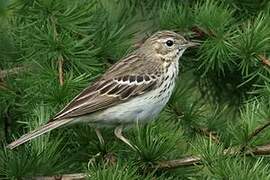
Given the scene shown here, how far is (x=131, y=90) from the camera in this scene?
5.33 metres

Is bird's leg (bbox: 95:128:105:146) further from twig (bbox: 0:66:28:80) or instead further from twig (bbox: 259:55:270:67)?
twig (bbox: 259:55:270:67)

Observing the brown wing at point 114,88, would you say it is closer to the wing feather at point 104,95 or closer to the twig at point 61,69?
the wing feather at point 104,95

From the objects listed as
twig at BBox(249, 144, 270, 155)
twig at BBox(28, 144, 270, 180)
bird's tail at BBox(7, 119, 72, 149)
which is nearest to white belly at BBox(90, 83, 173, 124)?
bird's tail at BBox(7, 119, 72, 149)

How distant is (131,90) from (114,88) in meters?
0.12

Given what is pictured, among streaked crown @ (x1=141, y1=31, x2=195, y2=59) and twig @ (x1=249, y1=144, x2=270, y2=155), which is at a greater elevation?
streaked crown @ (x1=141, y1=31, x2=195, y2=59)

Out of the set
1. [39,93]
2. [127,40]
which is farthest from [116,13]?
[39,93]

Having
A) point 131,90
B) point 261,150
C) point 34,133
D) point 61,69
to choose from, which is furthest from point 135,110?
point 261,150

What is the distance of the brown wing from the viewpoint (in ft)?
16.5

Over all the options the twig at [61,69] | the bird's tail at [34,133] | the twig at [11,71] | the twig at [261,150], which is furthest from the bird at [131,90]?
the twig at [261,150]

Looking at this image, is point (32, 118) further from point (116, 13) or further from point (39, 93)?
point (116, 13)

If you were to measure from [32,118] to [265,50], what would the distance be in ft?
5.19

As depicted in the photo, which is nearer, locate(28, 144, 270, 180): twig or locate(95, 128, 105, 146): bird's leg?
locate(28, 144, 270, 180): twig

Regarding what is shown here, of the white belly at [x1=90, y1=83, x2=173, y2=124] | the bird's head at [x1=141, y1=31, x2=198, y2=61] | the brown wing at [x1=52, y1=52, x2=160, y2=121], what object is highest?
the bird's head at [x1=141, y1=31, x2=198, y2=61]

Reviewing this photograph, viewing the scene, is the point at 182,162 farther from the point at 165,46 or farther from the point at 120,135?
the point at 165,46
